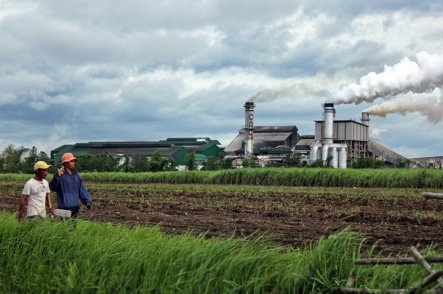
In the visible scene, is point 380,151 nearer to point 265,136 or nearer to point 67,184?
point 265,136

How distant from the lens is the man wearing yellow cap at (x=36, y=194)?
777 centimetres

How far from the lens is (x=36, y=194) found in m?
7.84

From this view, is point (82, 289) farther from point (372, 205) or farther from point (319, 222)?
point (372, 205)

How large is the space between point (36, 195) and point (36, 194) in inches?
0.6

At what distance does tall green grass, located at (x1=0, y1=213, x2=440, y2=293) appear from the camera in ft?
14.7

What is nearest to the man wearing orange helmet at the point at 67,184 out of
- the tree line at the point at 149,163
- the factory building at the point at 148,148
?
the tree line at the point at 149,163

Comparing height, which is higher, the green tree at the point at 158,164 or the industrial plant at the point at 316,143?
the industrial plant at the point at 316,143

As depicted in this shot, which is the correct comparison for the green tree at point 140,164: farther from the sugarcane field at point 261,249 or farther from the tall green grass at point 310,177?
the sugarcane field at point 261,249

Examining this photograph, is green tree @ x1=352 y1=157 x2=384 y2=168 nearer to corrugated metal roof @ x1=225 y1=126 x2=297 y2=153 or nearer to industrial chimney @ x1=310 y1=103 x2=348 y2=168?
industrial chimney @ x1=310 y1=103 x2=348 y2=168

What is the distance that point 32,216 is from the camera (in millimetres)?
7906

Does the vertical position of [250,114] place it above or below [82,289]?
above

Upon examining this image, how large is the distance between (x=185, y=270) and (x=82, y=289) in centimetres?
93

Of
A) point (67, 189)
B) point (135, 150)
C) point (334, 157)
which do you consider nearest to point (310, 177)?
point (334, 157)

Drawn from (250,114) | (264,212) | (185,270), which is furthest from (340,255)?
(250,114)
